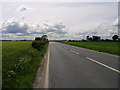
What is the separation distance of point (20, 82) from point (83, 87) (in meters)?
2.46

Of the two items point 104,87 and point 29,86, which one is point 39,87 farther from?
point 104,87

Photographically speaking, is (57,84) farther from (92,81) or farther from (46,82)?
(92,81)

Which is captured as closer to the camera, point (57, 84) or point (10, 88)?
point (10, 88)

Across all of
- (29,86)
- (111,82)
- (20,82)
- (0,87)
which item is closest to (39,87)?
(29,86)

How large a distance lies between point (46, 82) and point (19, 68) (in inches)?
112

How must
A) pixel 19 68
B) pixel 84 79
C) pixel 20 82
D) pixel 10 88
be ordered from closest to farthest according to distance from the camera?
pixel 10 88
pixel 20 82
pixel 84 79
pixel 19 68

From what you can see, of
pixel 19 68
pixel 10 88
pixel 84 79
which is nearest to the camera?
pixel 10 88

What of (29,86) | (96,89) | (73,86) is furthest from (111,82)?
(29,86)

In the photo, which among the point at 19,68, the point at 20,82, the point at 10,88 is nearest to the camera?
the point at 10,88

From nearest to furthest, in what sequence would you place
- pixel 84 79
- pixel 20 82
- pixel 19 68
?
pixel 20 82
pixel 84 79
pixel 19 68

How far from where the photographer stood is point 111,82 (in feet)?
21.1

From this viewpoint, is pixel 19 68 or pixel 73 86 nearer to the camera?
pixel 73 86

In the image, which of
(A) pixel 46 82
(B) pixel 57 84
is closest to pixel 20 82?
(A) pixel 46 82

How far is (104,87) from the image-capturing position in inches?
226
